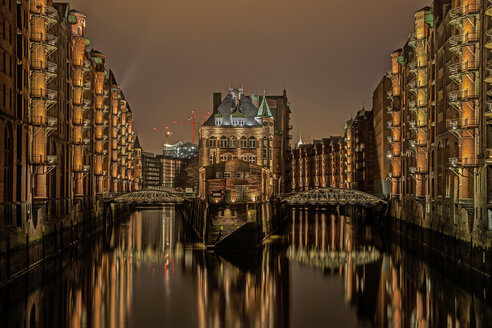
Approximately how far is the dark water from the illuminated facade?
4.76 metres

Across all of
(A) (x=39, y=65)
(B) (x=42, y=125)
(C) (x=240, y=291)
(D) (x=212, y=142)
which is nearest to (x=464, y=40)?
(C) (x=240, y=291)

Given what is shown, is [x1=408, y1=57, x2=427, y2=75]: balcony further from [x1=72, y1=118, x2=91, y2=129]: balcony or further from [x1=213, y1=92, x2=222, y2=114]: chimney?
[x1=213, y1=92, x2=222, y2=114]: chimney

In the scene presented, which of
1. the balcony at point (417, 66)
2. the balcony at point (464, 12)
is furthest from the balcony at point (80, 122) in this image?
the balcony at point (464, 12)

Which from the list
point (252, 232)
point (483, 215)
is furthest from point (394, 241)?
point (483, 215)

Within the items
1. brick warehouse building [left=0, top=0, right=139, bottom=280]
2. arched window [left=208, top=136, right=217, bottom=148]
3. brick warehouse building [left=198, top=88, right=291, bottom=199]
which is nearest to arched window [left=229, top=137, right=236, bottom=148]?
brick warehouse building [left=198, top=88, right=291, bottom=199]

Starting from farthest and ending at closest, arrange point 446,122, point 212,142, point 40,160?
point 212,142 < point 446,122 < point 40,160

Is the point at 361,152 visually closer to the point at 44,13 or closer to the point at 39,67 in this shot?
the point at 44,13

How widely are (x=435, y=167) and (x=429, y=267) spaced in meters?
12.0

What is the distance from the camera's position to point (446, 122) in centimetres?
4591

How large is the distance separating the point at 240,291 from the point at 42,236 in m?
14.2

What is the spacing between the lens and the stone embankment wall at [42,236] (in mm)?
31781

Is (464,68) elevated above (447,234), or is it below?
above

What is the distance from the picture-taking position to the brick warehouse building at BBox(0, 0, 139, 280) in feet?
111

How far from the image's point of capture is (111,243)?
2319 inches
